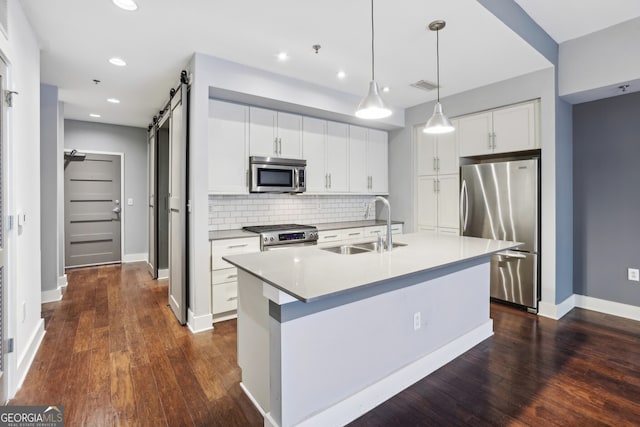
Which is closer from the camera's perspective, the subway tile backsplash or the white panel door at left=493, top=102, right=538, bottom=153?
the white panel door at left=493, top=102, right=538, bottom=153

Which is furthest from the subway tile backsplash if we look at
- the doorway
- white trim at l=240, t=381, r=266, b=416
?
the doorway

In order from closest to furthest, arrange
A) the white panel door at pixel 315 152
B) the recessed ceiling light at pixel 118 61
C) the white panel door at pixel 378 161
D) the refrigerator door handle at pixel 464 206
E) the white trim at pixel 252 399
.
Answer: the white trim at pixel 252 399 → the recessed ceiling light at pixel 118 61 → the refrigerator door handle at pixel 464 206 → the white panel door at pixel 315 152 → the white panel door at pixel 378 161

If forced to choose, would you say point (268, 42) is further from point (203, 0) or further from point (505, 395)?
point (505, 395)

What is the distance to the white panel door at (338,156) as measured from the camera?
4.39m

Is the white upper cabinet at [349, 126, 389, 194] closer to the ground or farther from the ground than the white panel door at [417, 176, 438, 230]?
farther from the ground

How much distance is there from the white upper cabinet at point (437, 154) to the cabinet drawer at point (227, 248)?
2696 mm

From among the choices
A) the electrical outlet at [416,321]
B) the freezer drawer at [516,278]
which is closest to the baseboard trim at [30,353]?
the electrical outlet at [416,321]

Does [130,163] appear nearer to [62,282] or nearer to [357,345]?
[62,282]

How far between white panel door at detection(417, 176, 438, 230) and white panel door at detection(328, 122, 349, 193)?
111cm

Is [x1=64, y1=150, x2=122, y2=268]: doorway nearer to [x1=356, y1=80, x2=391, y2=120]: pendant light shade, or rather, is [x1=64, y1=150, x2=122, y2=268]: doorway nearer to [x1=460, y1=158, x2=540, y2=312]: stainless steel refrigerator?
[x1=356, y1=80, x2=391, y2=120]: pendant light shade

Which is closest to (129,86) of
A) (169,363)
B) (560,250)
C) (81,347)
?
(81,347)

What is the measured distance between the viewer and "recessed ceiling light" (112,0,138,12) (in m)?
2.20

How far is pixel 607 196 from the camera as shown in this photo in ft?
11.3

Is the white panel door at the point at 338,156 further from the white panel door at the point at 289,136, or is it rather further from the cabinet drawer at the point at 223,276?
the cabinet drawer at the point at 223,276
